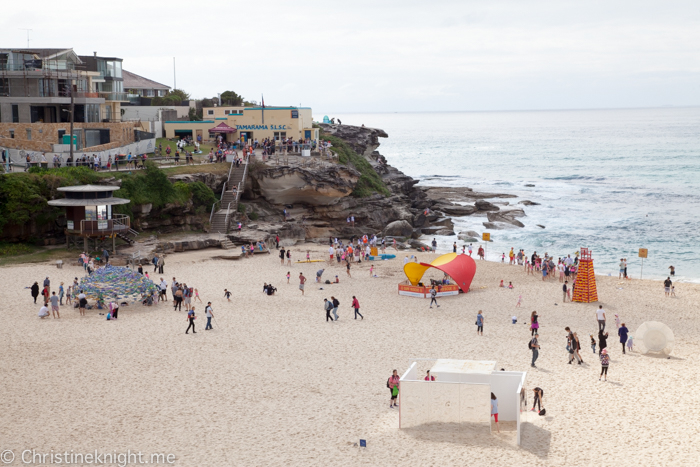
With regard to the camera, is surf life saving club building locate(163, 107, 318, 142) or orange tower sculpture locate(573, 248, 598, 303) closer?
orange tower sculpture locate(573, 248, 598, 303)

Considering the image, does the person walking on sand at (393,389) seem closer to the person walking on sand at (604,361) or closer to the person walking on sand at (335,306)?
the person walking on sand at (604,361)

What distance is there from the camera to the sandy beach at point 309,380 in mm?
14258

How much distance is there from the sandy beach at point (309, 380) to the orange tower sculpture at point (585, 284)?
625mm

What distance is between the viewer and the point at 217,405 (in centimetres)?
1648

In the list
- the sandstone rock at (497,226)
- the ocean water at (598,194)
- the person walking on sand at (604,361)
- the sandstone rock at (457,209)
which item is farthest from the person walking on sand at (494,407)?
the sandstone rock at (457,209)

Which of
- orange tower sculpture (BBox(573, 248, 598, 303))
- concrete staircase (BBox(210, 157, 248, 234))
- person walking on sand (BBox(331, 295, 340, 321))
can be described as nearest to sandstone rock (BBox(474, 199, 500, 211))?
concrete staircase (BBox(210, 157, 248, 234))

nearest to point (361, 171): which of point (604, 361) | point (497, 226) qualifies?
point (497, 226)

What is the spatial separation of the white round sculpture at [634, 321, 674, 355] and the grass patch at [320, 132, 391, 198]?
2779 centimetres

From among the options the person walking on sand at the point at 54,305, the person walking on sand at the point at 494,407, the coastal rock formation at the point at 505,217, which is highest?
the coastal rock formation at the point at 505,217

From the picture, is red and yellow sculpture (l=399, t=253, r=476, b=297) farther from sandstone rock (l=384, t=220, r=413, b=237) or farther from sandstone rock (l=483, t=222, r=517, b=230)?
sandstone rock (l=483, t=222, r=517, b=230)

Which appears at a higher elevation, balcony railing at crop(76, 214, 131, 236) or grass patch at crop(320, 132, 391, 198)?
grass patch at crop(320, 132, 391, 198)

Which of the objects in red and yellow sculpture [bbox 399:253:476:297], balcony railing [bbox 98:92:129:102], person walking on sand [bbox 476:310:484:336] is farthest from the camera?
balcony railing [bbox 98:92:129:102]

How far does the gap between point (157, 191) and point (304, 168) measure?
9.32 metres

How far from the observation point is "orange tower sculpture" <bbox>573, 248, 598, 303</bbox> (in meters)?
28.4
